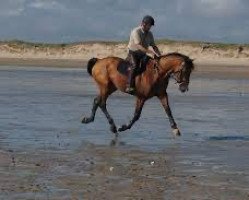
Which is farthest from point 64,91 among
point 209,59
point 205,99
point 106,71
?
point 209,59

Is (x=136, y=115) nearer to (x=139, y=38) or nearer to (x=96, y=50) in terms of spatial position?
(x=139, y=38)

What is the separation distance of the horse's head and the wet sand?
1199 millimetres

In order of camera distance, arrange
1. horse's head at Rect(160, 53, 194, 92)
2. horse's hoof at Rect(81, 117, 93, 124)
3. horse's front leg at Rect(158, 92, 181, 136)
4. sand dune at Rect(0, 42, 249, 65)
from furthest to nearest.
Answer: sand dune at Rect(0, 42, 249, 65), horse's hoof at Rect(81, 117, 93, 124), horse's front leg at Rect(158, 92, 181, 136), horse's head at Rect(160, 53, 194, 92)

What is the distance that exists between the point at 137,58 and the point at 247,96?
13.4m

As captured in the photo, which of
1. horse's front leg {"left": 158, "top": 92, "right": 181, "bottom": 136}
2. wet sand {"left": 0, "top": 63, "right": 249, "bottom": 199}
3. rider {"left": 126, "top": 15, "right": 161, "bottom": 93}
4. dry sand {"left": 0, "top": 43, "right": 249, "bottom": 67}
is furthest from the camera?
dry sand {"left": 0, "top": 43, "right": 249, "bottom": 67}

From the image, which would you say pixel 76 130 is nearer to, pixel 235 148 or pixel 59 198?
pixel 235 148

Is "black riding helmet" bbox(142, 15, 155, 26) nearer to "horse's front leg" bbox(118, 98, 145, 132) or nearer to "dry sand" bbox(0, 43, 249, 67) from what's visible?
"horse's front leg" bbox(118, 98, 145, 132)

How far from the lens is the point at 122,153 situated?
45.5 ft

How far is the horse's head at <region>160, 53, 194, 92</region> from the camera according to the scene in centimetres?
1644

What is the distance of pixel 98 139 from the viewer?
16.0 metres

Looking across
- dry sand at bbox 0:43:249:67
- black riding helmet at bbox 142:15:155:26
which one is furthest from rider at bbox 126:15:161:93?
dry sand at bbox 0:43:249:67

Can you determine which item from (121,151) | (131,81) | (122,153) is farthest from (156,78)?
(122,153)

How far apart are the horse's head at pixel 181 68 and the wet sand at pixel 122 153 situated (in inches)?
47.2

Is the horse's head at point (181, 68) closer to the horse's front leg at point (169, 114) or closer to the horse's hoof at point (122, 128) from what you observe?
the horse's front leg at point (169, 114)
